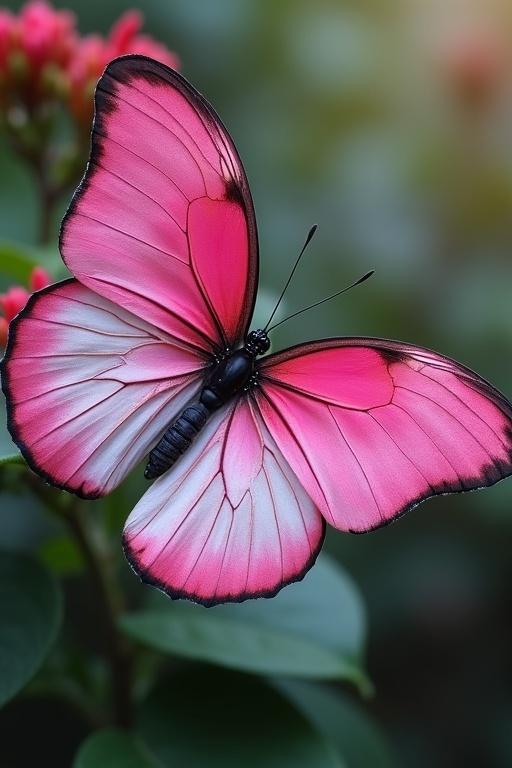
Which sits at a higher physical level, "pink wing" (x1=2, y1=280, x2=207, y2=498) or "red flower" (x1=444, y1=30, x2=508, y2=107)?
"red flower" (x1=444, y1=30, x2=508, y2=107)

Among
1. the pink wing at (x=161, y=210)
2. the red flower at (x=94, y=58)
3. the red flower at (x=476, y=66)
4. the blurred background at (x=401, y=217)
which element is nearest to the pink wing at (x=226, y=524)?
the pink wing at (x=161, y=210)

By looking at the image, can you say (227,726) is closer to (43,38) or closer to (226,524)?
(226,524)

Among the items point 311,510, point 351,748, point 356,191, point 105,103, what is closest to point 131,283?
point 105,103

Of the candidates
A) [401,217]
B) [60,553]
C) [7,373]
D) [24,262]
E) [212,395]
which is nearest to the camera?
[7,373]

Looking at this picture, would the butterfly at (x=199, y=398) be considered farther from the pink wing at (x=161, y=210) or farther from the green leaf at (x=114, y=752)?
the green leaf at (x=114, y=752)

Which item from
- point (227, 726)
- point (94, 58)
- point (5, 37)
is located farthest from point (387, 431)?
point (5, 37)

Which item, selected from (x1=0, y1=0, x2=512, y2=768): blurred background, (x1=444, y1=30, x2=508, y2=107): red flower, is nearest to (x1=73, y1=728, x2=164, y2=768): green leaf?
(x1=0, y1=0, x2=512, y2=768): blurred background

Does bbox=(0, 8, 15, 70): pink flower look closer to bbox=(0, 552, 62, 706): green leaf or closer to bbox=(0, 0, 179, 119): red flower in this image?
bbox=(0, 0, 179, 119): red flower
